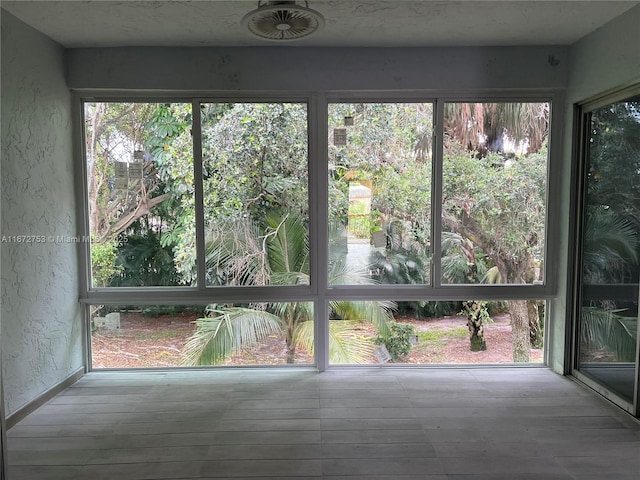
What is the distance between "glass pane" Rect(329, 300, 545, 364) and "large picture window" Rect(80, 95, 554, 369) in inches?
0.5

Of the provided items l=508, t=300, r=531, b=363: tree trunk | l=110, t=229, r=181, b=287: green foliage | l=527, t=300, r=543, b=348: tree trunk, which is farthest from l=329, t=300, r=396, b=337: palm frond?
l=110, t=229, r=181, b=287: green foliage

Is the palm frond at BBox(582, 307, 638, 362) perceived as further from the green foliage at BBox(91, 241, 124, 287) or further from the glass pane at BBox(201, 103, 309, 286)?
the green foliage at BBox(91, 241, 124, 287)

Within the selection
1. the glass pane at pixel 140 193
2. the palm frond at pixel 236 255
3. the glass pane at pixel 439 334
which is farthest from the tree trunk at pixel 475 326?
the glass pane at pixel 140 193

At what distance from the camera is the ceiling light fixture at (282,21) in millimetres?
1883

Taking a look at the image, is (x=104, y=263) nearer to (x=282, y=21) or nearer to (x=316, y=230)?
(x=316, y=230)

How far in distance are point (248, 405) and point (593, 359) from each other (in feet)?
8.16

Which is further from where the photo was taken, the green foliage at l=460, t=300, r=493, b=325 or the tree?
the green foliage at l=460, t=300, r=493, b=325

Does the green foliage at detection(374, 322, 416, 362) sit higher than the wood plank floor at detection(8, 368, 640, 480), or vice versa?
the green foliage at detection(374, 322, 416, 362)

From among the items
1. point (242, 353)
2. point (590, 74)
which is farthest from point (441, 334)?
point (590, 74)

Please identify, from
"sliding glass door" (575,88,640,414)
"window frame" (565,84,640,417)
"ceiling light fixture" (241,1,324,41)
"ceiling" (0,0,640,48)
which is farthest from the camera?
"window frame" (565,84,640,417)

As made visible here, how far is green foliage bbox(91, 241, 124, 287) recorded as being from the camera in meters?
3.26

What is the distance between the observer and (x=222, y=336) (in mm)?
3344

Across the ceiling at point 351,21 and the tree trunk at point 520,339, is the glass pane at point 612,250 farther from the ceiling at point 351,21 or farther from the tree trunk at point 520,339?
the ceiling at point 351,21

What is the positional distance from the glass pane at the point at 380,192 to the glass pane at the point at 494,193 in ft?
0.61
